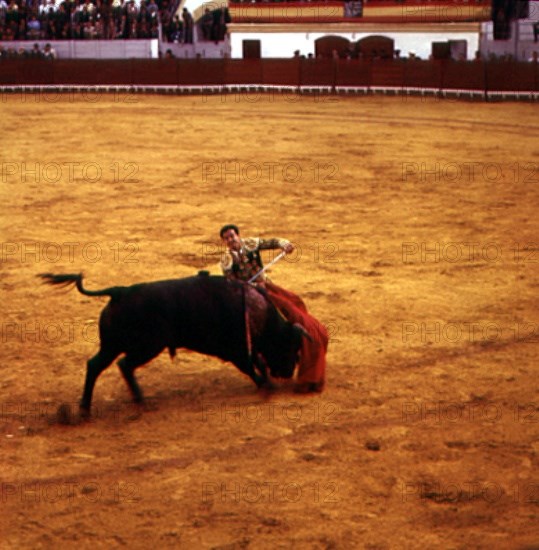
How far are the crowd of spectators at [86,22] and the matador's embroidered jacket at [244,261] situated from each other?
2638 cm

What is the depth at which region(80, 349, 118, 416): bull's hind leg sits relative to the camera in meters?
6.27

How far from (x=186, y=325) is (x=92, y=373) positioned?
0.68 m

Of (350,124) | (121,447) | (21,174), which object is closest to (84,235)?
(21,174)

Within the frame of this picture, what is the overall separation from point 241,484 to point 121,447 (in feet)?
2.93

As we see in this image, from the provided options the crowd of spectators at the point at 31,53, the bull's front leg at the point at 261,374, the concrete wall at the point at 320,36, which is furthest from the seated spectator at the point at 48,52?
the bull's front leg at the point at 261,374

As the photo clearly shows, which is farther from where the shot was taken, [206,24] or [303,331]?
[206,24]

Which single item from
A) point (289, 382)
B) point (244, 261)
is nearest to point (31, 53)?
point (244, 261)

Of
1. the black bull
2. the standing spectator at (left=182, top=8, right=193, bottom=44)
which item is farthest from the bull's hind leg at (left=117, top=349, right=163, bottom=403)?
the standing spectator at (left=182, top=8, right=193, bottom=44)

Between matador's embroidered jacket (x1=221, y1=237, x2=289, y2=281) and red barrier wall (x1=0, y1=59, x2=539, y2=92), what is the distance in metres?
20.5

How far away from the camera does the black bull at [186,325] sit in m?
6.15

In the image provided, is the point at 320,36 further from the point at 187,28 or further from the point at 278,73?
the point at 187,28

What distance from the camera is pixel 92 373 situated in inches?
248

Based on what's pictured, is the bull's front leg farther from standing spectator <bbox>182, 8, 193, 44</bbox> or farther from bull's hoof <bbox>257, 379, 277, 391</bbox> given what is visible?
standing spectator <bbox>182, 8, 193, 44</bbox>

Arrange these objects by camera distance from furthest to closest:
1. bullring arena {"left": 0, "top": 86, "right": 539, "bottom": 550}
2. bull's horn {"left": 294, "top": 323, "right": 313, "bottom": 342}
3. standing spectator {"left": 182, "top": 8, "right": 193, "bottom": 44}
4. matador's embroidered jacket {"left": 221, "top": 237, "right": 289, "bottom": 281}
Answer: standing spectator {"left": 182, "top": 8, "right": 193, "bottom": 44} → matador's embroidered jacket {"left": 221, "top": 237, "right": 289, "bottom": 281} → bull's horn {"left": 294, "top": 323, "right": 313, "bottom": 342} → bullring arena {"left": 0, "top": 86, "right": 539, "bottom": 550}
